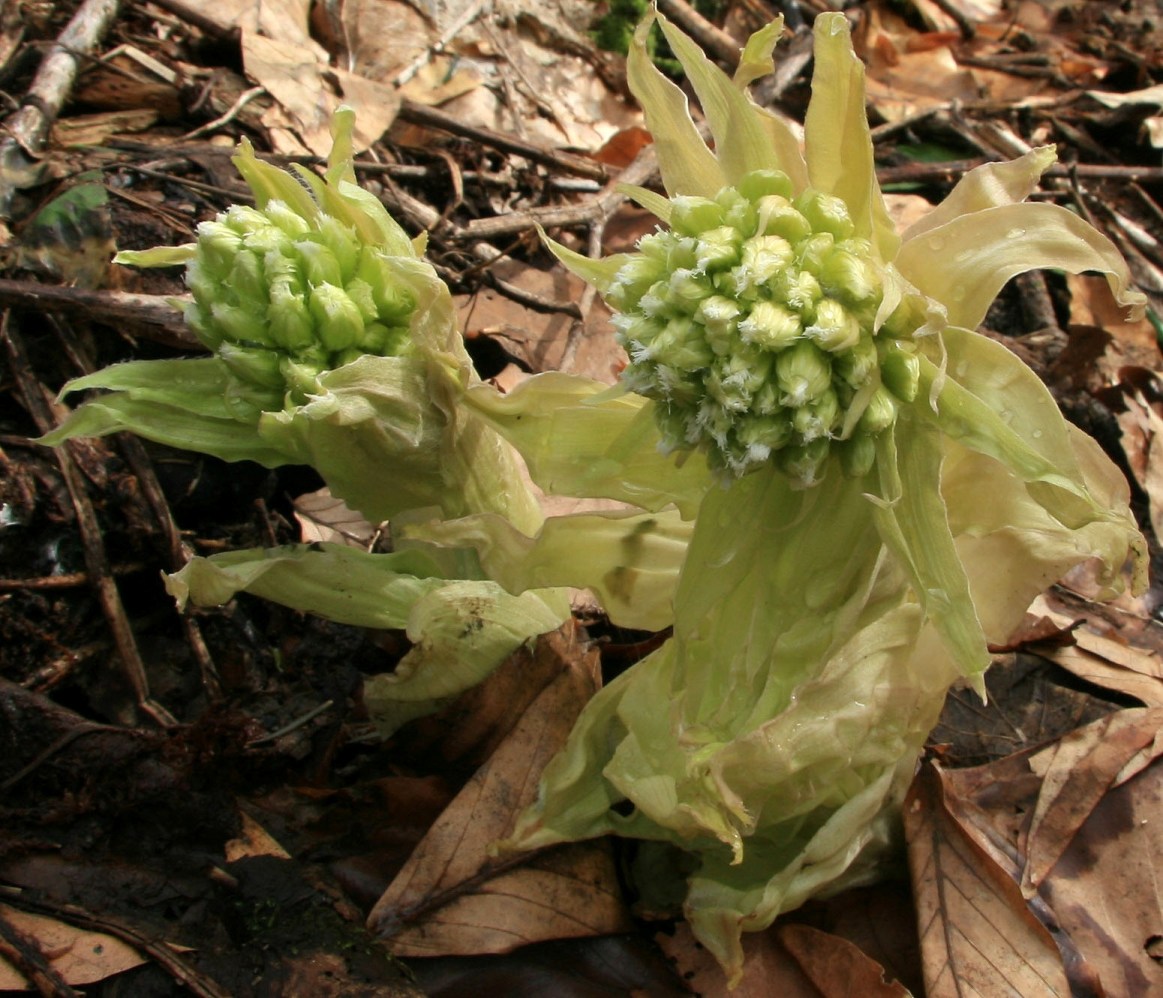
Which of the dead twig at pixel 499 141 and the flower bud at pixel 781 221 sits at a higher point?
the flower bud at pixel 781 221

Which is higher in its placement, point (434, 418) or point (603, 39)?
point (603, 39)

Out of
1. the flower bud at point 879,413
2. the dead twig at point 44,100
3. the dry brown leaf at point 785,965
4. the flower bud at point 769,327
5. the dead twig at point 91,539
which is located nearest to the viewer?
the flower bud at point 769,327

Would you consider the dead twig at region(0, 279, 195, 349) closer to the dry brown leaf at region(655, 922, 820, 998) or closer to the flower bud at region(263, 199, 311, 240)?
the flower bud at region(263, 199, 311, 240)

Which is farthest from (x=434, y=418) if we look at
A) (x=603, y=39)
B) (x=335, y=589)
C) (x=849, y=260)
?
(x=603, y=39)

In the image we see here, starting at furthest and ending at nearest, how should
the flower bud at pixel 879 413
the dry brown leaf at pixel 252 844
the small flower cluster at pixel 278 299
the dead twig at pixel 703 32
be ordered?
1. the dead twig at pixel 703 32
2. the dry brown leaf at pixel 252 844
3. the small flower cluster at pixel 278 299
4. the flower bud at pixel 879 413

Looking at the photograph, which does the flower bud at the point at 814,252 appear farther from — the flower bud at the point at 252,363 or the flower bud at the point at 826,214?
the flower bud at the point at 252,363

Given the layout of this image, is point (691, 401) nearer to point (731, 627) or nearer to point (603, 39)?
point (731, 627)

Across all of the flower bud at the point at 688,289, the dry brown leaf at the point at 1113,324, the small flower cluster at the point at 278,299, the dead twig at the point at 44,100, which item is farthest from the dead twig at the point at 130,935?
the dry brown leaf at the point at 1113,324

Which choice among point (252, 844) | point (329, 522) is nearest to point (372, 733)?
point (252, 844)
